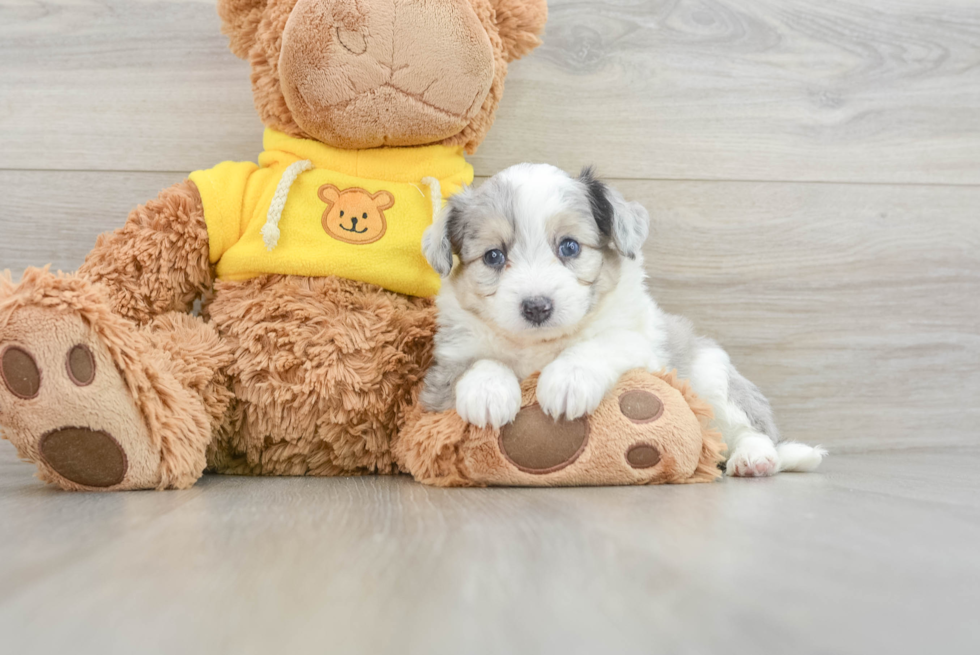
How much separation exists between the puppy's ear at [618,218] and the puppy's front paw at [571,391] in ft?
1.07

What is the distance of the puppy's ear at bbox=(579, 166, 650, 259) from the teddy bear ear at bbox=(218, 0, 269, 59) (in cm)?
85

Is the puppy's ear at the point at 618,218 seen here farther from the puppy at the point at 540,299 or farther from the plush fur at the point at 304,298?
the plush fur at the point at 304,298

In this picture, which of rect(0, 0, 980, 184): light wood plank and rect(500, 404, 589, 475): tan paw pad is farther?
rect(0, 0, 980, 184): light wood plank

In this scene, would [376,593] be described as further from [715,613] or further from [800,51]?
[800,51]

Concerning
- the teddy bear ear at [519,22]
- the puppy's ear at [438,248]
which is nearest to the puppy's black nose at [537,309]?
the puppy's ear at [438,248]

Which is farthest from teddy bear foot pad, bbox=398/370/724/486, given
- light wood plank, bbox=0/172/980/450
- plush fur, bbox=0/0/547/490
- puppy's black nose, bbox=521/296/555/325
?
light wood plank, bbox=0/172/980/450

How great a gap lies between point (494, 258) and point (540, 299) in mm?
200

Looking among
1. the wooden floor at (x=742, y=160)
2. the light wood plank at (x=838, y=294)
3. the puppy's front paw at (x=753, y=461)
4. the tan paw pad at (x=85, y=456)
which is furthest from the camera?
the light wood plank at (x=838, y=294)

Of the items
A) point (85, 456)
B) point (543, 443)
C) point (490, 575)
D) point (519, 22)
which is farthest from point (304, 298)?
point (490, 575)

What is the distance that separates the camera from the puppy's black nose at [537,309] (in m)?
1.42

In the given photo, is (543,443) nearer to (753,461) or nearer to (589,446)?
(589,446)

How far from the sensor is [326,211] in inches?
66.1

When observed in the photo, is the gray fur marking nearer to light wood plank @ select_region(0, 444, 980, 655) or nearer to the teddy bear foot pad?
the teddy bear foot pad

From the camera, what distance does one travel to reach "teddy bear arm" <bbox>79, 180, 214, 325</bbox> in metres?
1.58
